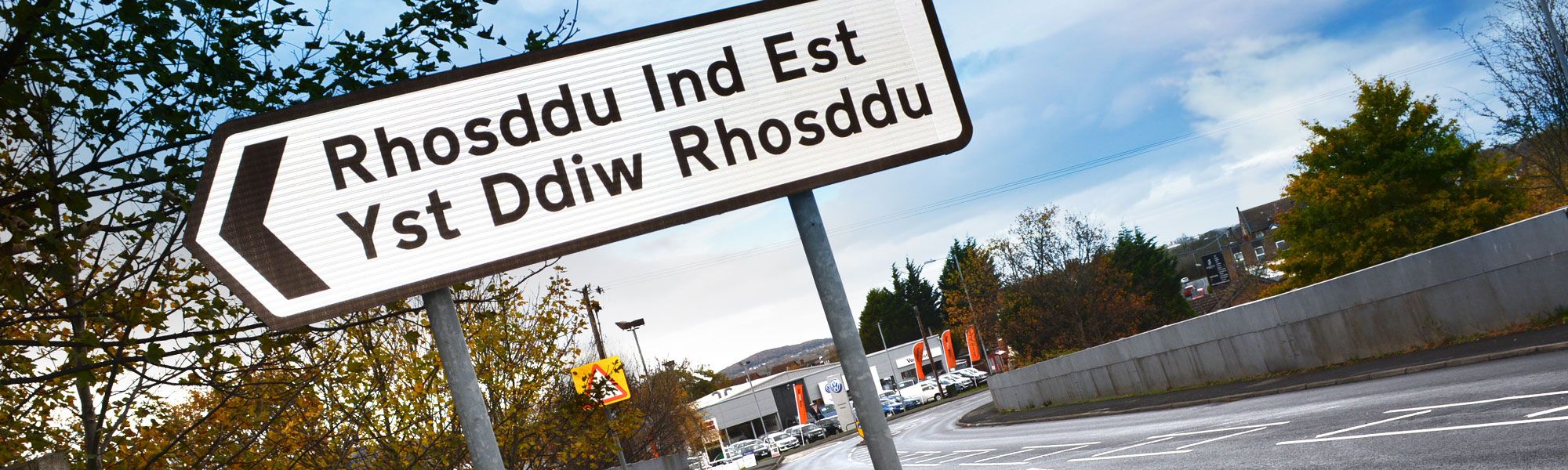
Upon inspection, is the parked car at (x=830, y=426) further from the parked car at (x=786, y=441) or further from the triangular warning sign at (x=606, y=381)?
the triangular warning sign at (x=606, y=381)

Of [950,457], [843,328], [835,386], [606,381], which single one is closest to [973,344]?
[835,386]

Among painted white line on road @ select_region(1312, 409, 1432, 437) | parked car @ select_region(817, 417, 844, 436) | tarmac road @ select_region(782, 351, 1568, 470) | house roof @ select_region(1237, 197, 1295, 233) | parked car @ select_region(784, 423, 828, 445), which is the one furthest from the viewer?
house roof @ select_region(1237, 197, 1295, 233)

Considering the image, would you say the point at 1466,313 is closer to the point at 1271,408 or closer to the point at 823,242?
the point at 1271,408

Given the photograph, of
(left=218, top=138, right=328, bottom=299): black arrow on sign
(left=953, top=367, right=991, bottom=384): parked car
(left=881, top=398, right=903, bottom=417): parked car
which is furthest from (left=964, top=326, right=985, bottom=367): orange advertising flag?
(left=218, top=138, right=328, bottom=299): black arrow on sign

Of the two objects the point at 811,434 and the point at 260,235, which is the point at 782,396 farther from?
the point at 260,235

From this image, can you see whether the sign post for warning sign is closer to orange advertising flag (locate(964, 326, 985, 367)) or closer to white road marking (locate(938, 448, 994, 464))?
white road marking (locate(938, 448, 994, 464))

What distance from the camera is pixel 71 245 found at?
629 cm

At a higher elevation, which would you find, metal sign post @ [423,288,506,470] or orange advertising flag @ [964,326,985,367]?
metal sign post @ [423,288,506,470]

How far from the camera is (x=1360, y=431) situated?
546 inches

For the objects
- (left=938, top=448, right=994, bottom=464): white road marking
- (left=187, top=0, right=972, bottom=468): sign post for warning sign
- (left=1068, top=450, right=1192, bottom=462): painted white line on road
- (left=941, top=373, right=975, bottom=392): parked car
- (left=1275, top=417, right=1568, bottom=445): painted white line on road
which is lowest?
(left=941, top=373, right=975, bottom=392): parked car

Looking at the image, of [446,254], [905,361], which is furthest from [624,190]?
[905,361]

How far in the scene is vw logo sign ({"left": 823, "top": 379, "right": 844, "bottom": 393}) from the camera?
2232 inches

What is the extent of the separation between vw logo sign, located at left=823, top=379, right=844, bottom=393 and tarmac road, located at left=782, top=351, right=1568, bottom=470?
30.3 meters

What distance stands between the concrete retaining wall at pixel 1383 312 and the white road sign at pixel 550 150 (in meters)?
21.1
